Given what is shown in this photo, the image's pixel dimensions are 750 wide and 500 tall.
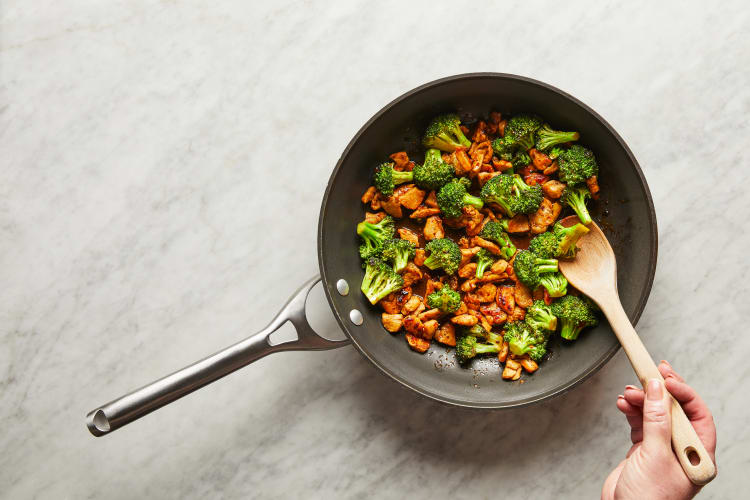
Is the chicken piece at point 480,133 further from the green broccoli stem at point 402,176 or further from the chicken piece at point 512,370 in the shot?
the chicken piece at point 512,370

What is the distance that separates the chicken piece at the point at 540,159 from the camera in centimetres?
299

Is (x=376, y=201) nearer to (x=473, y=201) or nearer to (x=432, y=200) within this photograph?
(x=432, y=200)

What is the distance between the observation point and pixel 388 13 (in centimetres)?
317

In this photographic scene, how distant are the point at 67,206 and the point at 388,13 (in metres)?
2.03

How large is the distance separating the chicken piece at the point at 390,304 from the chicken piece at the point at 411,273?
0.11 metres

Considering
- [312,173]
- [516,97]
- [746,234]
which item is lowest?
[746,234]

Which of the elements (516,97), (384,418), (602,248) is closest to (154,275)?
(384,418)

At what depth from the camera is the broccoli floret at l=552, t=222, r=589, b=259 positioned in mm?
2889

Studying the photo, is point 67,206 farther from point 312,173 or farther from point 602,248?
point 602,248

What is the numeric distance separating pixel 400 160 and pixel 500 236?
0.64 meters

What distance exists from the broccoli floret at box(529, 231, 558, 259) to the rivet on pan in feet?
3.01

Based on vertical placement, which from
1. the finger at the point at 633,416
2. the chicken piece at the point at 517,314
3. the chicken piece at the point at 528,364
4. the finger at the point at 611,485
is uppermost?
the chicken piece at the point at 517,314

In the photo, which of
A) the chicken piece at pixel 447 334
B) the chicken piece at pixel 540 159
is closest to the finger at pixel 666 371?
the chicken piece at pixel 447 334

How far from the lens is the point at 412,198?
Answer: 304 centimetres
